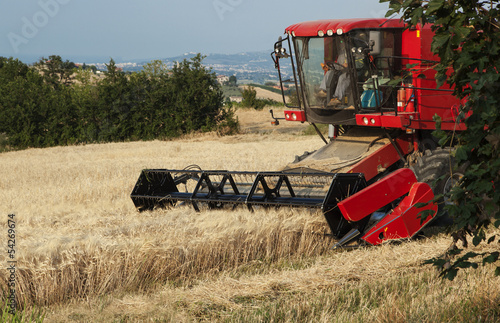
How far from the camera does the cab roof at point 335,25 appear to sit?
6.33m

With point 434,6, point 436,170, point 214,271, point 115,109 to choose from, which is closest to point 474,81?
point 434,6

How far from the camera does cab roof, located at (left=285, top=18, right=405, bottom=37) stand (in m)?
6.33

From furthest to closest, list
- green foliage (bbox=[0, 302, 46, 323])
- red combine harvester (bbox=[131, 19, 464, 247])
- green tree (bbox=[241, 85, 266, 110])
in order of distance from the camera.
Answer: green tree (bbox=[241, 85, 266, 110]) < red combine harvester (bbox=[131, 19, 464, 247]) < green foliage (bbox=[0, 302, 46, 323])

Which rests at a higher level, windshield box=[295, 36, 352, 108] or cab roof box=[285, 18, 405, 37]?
cab roof box=[285, 18, 405, 37]

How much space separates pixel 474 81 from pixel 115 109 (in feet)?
62.1

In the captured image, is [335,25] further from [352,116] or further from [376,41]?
[352,116]

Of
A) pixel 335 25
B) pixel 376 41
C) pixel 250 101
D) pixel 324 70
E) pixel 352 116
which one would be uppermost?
pixel 335 25

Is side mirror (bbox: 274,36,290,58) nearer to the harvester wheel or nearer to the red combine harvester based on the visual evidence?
the red combine harvester

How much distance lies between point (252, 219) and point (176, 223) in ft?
2.44

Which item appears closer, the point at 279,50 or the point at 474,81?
the point at 474,81

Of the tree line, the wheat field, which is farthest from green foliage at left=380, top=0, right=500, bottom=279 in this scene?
the tree line

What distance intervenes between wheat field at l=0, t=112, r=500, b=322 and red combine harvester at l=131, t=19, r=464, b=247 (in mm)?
410

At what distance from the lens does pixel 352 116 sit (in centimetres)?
661

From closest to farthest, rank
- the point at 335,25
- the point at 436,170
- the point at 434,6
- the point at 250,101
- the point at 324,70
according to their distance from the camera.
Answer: the point at 434,6, the point at 436,170, the point at 335,25, the point at 324,70, the point at 250,101
